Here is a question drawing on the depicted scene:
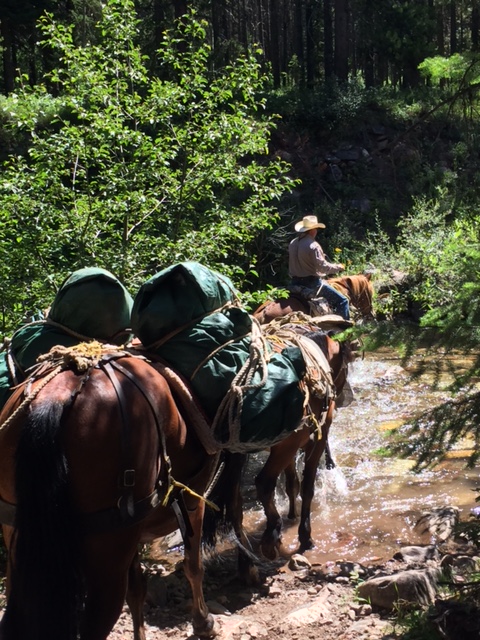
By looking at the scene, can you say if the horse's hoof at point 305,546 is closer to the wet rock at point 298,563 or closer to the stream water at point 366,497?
the stream water at point 366,497

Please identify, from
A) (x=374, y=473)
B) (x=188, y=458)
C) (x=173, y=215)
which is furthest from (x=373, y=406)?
(x=188, y=458)

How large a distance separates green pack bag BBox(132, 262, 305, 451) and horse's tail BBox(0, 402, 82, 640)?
111 centimetres

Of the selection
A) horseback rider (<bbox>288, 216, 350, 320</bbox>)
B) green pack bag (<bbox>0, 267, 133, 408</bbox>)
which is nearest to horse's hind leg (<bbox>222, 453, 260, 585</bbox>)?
green pack bag (<bbox>0, 267, 133, 408</bbox>)

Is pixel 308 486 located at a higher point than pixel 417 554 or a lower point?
higher

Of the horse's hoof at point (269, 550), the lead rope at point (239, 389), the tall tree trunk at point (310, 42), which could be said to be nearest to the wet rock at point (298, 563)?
the horse's hoof at point (269, 550)

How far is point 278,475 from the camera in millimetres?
5980

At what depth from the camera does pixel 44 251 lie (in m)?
6.34

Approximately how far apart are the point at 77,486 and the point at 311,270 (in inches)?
221

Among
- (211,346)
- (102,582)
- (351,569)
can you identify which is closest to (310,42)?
(351,569)

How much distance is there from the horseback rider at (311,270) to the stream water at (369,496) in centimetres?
123

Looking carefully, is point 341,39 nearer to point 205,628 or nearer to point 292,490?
point 292,490

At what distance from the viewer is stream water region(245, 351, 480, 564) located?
6.41m

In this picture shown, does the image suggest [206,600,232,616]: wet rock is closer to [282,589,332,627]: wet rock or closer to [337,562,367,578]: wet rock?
[282,589,332,627]: wet rock

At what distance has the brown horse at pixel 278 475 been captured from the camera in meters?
5.25
